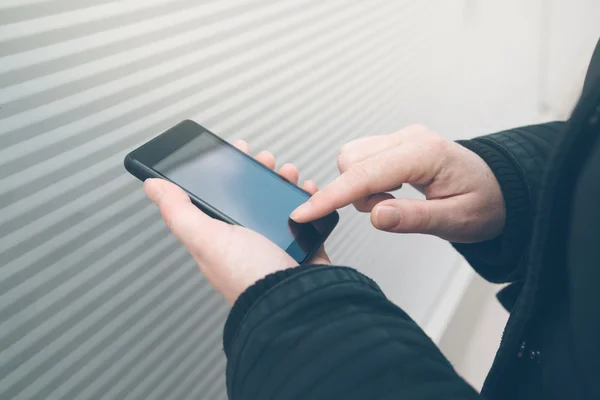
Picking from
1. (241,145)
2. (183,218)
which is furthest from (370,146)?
(183,218)

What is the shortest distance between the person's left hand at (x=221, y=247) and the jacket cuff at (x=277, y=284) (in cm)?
4

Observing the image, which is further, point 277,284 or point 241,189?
point 241,189

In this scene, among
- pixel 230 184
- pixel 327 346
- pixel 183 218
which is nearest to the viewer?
pixel 327 346

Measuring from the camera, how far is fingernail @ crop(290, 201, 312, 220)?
1.67ft

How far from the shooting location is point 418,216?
51 centimetres

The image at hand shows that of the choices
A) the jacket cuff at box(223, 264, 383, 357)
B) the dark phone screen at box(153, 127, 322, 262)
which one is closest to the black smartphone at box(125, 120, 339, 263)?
the dark phone screen at box(153, 127, 322, 262)

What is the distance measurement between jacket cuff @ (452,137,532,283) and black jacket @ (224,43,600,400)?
15 cm

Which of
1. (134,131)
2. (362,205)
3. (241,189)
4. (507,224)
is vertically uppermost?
(134,131)

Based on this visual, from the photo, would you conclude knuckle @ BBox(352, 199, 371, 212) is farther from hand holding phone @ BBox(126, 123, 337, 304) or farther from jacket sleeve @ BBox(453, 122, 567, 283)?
jacket sleeve @ BBox(453, 122, 567, 283)

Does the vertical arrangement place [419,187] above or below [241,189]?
below

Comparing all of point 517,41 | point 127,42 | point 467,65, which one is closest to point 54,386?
point 127,42

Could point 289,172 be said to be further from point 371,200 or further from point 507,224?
point 507,224

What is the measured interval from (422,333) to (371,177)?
0.20 m

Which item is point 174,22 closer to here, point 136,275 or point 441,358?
point 136,275
